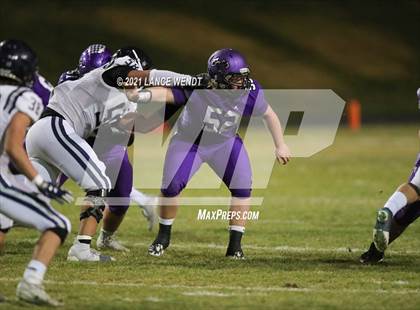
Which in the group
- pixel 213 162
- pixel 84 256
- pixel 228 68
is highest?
pixel 228 68

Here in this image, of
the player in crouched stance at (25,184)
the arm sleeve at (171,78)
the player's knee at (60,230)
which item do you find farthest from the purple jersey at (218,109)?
the player's knee at (60,230)

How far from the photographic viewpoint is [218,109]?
6.79 meters

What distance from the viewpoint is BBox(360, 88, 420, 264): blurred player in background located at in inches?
236

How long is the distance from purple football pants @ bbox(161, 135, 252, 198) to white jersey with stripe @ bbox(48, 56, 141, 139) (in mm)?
649

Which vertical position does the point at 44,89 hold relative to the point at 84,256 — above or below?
above

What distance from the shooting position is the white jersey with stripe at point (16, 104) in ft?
15.9

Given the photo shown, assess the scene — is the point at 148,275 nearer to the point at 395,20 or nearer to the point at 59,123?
the point at 59,123

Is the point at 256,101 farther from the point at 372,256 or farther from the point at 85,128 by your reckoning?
the point at 372,256

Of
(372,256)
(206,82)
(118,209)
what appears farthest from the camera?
(118,209)

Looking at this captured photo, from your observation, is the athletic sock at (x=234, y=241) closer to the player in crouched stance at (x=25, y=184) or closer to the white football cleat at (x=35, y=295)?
the player in crouched stance at (x=25, y=184)

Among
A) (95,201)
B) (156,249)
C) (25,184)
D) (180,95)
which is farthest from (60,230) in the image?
(180,95)

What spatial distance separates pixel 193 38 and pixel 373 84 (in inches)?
259

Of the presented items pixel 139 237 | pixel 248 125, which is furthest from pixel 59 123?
pixel 248 125

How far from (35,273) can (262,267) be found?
1.94 metres
